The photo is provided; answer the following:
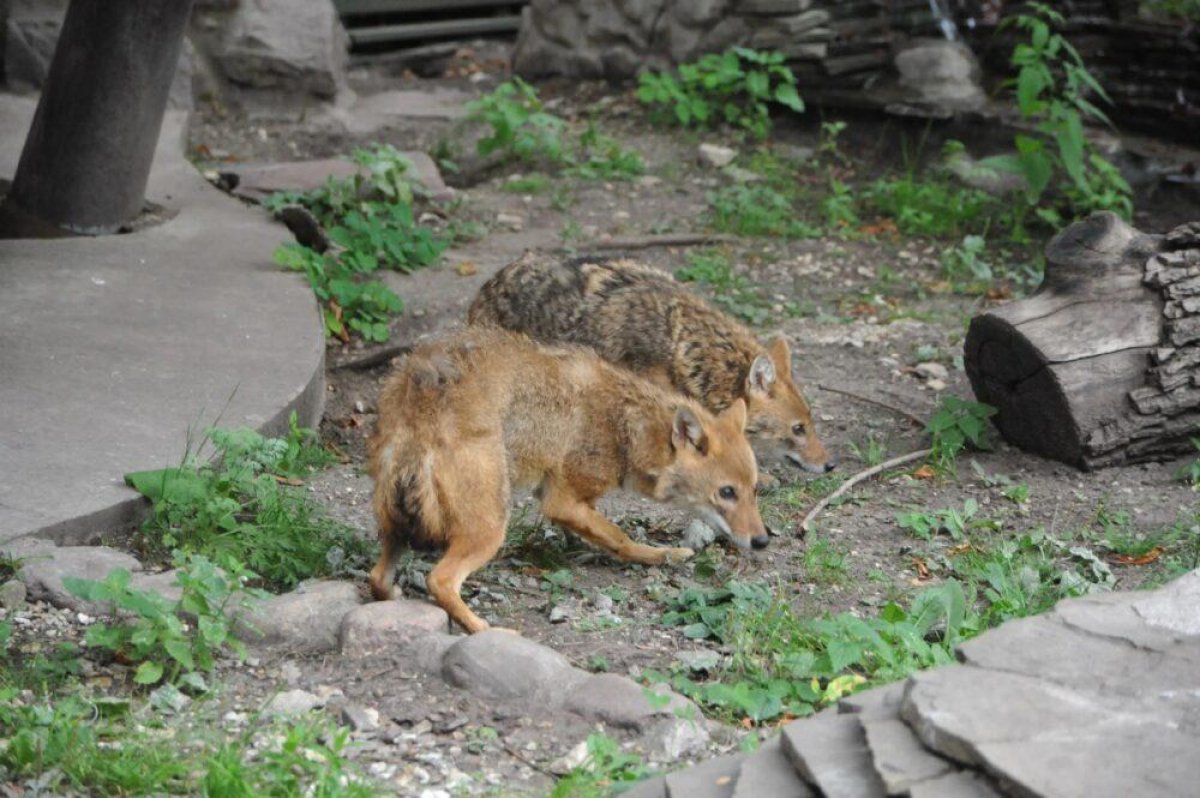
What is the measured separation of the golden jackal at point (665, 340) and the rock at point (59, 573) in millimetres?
2936

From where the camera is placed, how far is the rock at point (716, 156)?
43.3 feet

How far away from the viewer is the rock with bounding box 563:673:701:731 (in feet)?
16.8

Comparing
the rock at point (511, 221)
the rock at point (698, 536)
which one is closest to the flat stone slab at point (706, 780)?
the rock at point (698, 536)

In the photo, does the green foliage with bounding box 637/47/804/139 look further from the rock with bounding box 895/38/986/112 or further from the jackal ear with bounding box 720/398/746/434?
the jackal ear with bounding box 720/398/746/434

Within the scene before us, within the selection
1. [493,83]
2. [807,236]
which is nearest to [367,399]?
[807,236]

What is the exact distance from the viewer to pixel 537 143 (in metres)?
12.8

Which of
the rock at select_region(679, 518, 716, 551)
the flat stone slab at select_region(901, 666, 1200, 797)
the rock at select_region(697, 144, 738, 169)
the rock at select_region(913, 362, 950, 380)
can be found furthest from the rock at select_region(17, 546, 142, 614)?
the rock at select_region(697, 144, 738, 169)

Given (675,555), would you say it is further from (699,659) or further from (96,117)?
(96,117)

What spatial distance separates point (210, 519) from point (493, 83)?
987 cm

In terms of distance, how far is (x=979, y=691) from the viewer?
4.17 m

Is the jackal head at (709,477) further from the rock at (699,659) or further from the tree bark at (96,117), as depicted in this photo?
the tree bark at (96,117)

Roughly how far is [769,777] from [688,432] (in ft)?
9.99

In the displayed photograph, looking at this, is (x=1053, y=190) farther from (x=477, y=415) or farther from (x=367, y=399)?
(x=477, y=415)

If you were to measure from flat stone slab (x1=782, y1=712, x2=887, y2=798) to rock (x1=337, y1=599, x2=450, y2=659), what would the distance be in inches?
68.9
